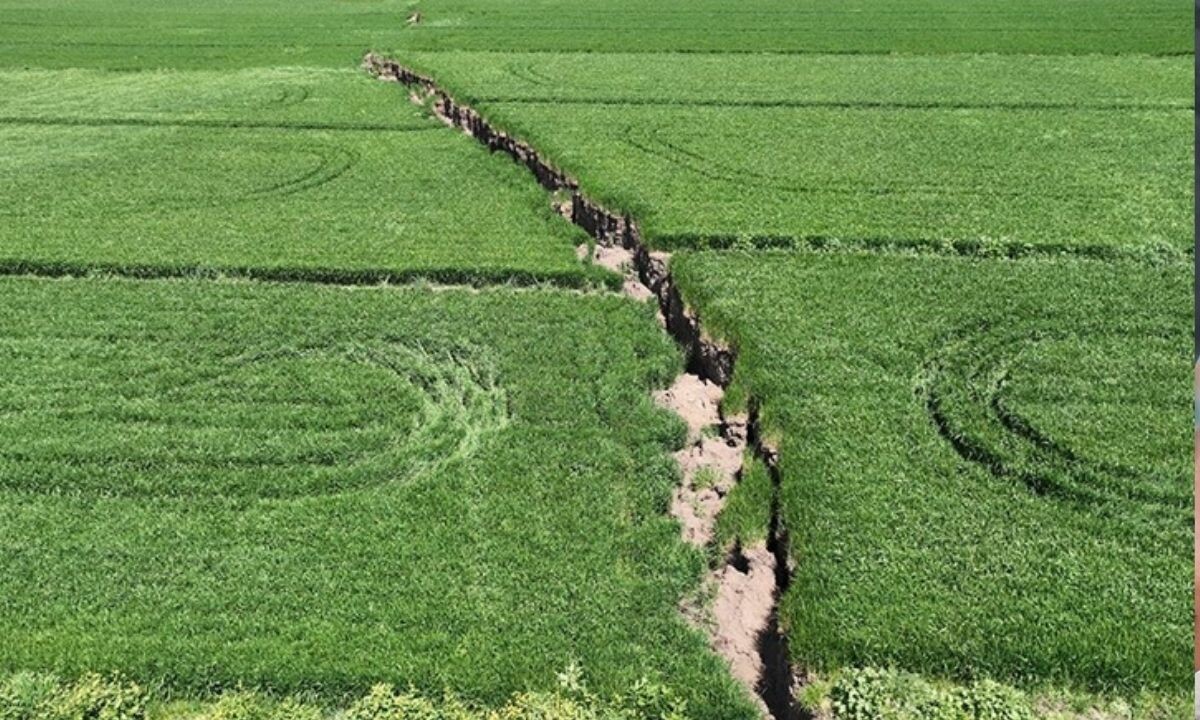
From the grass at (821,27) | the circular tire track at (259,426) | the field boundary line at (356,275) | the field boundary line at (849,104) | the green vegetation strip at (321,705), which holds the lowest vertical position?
the green vegetation strip at (321,705)

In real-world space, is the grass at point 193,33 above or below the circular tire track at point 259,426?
above

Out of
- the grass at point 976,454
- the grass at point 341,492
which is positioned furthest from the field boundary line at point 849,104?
the grass at point 341,492

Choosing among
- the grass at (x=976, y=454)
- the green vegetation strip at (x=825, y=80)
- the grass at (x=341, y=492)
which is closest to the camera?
the grass at (x=976, y=454)

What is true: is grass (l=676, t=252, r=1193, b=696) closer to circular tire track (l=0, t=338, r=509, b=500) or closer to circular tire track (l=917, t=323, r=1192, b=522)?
circular tire track (l=917, t=323, r=1192, b=522)

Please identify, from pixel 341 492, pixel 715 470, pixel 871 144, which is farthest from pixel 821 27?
pixel 341 492

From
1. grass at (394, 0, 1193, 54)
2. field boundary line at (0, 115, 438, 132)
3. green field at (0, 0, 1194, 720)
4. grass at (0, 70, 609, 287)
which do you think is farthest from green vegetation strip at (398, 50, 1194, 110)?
grass at (0, 70, 609, 287)

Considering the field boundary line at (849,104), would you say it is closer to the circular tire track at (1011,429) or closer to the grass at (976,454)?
the grass at (976,454)

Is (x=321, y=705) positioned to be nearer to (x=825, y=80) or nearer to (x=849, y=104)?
(x=849, y=104)
